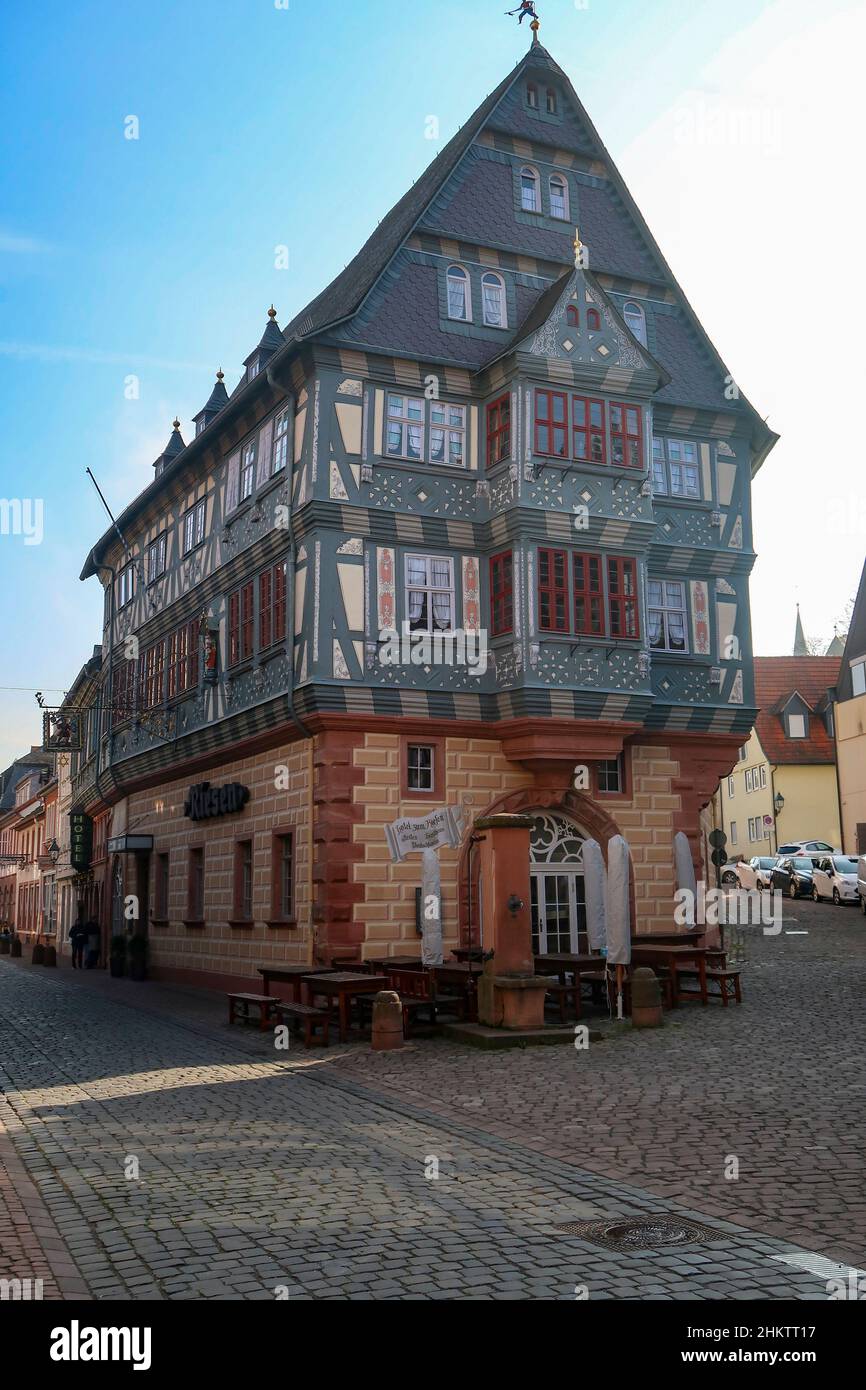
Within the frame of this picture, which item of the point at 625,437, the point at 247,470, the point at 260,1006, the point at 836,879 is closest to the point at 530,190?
the point at 625,437

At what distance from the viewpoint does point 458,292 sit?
85.4 ft

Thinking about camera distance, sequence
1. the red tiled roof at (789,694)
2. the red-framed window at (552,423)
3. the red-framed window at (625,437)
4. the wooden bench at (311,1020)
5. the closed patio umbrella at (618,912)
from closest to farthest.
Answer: the wooden bench at (311,1020)
the closed patio umbrella at (618,912)
the red-framed window at (552,423)
the red-framed window at (625,437)
the red tiled roof at (789,694)

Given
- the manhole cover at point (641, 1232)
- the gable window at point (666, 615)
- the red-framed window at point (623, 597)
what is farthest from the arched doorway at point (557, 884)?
the manhole cover at point (641, 1232)

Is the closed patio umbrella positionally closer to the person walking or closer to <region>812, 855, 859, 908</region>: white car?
<region>812, 855, 859, 908</region>: white car

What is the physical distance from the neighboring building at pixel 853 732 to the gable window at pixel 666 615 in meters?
29.1

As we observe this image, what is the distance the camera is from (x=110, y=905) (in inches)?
1687

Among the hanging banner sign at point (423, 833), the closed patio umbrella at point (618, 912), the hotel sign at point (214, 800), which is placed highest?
the hotel sign at point (214, 800)

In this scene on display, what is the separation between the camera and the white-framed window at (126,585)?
38.1 m

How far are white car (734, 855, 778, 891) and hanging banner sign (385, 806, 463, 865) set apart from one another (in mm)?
30967

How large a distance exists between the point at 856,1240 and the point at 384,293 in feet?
68.0

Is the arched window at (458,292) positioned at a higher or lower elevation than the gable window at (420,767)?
higher

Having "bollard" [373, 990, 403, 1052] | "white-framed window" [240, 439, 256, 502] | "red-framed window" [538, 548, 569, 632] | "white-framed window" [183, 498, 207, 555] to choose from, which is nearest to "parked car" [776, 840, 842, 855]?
"white-framed window" [183, 498, 207, 555]

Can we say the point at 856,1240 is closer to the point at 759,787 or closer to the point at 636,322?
the point at 636,322

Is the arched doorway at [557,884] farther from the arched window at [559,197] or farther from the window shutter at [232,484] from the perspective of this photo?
the arched window at [559,197]
